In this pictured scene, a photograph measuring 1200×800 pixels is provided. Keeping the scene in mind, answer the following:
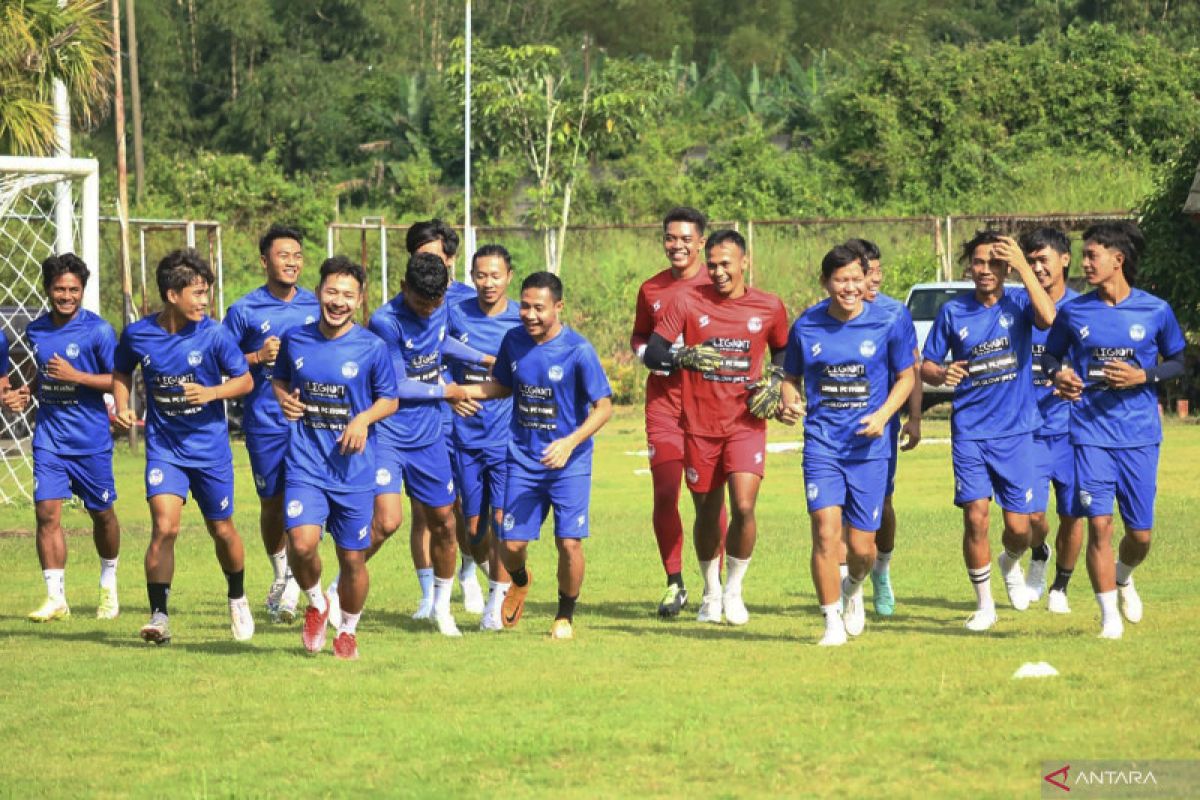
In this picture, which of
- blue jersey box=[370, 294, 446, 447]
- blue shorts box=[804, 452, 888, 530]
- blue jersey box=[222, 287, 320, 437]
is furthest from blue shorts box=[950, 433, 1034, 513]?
blue jersey box=[222, 287, 320, 437]

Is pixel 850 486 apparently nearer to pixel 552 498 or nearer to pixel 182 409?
pixel 552 498

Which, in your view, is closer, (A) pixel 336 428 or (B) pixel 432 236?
(A) pixel 336 428

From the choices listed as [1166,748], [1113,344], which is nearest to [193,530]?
[1113,344]

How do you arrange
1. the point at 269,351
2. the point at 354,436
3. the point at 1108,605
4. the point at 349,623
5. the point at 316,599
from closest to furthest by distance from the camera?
the point at 354,436, the point at 349,623, the point at 1108,605, the point at 316,599, the point at 269,351

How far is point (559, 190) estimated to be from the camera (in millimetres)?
44500

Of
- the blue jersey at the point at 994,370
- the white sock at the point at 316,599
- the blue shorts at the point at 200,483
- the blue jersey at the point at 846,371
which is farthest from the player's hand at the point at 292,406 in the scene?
the blue jersey at the point at 994,370

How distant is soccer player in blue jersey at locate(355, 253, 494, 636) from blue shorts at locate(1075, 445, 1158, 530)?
3.60m

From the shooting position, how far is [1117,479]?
10430mm

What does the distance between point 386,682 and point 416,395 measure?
2.02 metres

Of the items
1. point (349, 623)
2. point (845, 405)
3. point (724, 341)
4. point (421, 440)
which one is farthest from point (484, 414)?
point (845, 405)

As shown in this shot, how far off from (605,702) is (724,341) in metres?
3.15

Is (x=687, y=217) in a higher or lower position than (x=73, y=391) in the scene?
higher

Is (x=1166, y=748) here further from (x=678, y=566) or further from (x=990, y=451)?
(x=678, y=566)

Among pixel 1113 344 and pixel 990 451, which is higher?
pixel 1113 344
